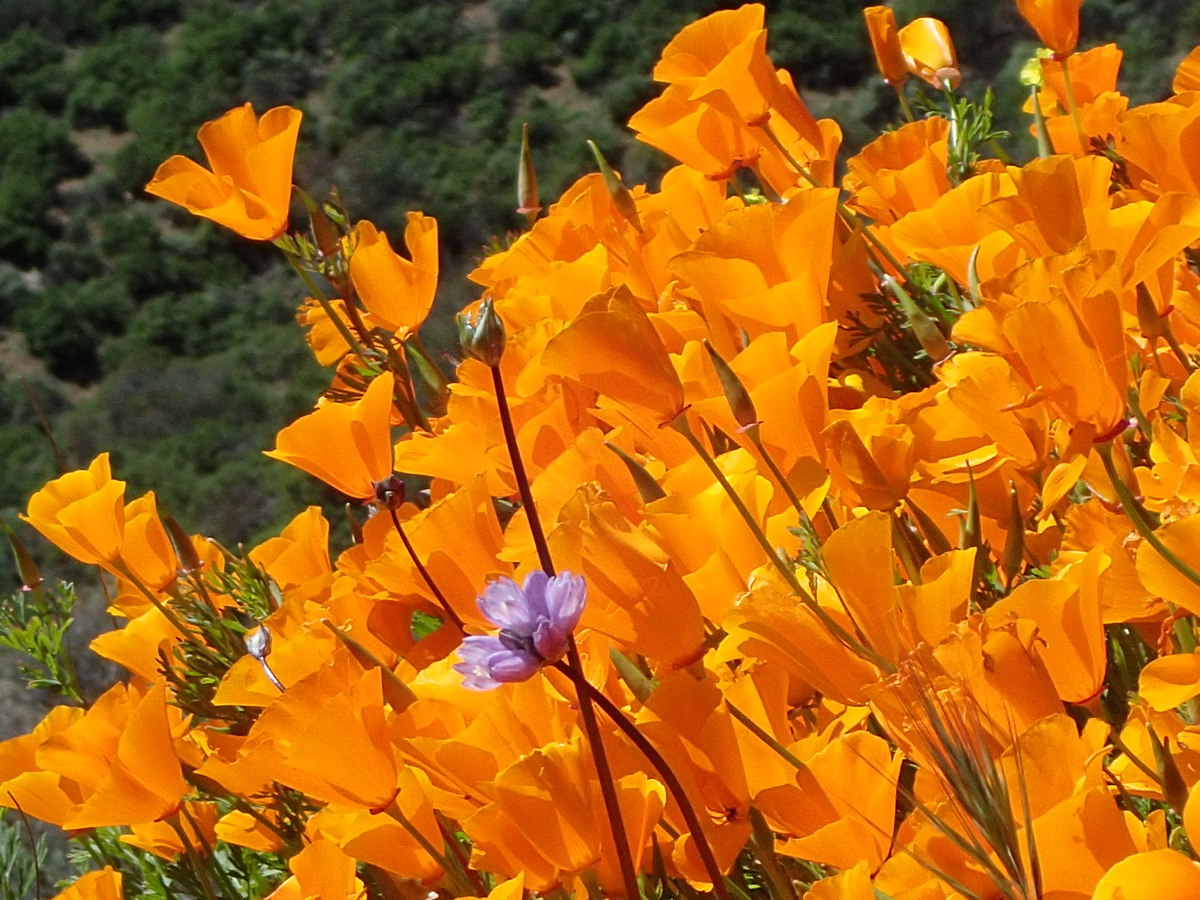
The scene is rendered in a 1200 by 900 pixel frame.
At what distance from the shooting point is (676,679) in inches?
25.6

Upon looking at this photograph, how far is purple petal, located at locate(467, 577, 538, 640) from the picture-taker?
0.56 meters

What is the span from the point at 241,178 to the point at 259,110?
1825cm

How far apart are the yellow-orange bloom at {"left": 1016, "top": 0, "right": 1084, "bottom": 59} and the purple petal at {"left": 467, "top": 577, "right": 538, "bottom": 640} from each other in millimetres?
783

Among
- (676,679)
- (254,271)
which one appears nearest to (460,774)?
(676,679)

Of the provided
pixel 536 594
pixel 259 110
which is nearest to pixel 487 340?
pixel 536 594

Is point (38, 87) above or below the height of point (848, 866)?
below

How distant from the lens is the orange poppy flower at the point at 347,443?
1038mm

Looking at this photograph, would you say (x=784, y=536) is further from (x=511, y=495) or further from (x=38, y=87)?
(x=38, y=87)

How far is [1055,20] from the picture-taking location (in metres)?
1.14

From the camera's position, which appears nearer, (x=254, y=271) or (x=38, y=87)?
(x=254, y=271)

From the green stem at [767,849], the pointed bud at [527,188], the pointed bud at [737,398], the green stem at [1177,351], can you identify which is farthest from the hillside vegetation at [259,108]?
the green stem at [767,849]

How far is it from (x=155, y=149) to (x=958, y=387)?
19938 millimetres

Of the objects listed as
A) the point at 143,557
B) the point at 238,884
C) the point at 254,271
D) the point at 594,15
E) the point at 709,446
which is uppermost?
the point at 709,446

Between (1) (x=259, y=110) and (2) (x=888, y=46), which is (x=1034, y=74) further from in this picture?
(1) (x=259, y=110)
